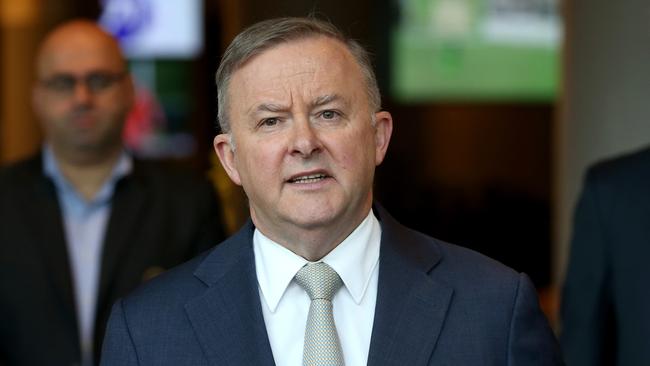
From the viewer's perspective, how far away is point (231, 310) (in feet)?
8.79

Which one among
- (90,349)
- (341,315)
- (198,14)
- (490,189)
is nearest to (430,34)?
(490,189)

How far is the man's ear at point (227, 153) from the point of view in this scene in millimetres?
2783

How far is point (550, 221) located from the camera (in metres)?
9.16

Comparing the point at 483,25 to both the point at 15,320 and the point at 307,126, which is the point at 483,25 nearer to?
the point at 15,320

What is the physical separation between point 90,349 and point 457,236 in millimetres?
4877

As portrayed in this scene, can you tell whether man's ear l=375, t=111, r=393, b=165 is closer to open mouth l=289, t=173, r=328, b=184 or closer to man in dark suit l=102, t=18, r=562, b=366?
man in dark suit l=102, t=18, r=562, b=366

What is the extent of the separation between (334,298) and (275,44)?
1.84 feet

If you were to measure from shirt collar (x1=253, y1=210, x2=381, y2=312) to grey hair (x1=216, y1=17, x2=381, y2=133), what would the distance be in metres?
0.28

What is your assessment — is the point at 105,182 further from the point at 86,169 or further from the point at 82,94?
the point at 82,94

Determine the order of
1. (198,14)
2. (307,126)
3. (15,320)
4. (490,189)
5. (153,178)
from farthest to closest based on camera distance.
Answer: (198,14)
(490,189)
(153,178)
(15,320)
(307,126)

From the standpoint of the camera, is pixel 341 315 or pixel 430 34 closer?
pixel 341 315

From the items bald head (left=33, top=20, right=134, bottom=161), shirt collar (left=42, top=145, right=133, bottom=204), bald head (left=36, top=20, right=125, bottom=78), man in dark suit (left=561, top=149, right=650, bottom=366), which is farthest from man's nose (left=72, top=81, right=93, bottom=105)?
man in dark suit (left=561, top=149, right=650, bottom=366)

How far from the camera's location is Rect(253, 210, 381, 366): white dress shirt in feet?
8.64

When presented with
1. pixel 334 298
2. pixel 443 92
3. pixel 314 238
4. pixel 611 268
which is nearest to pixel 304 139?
pixel 314 238
